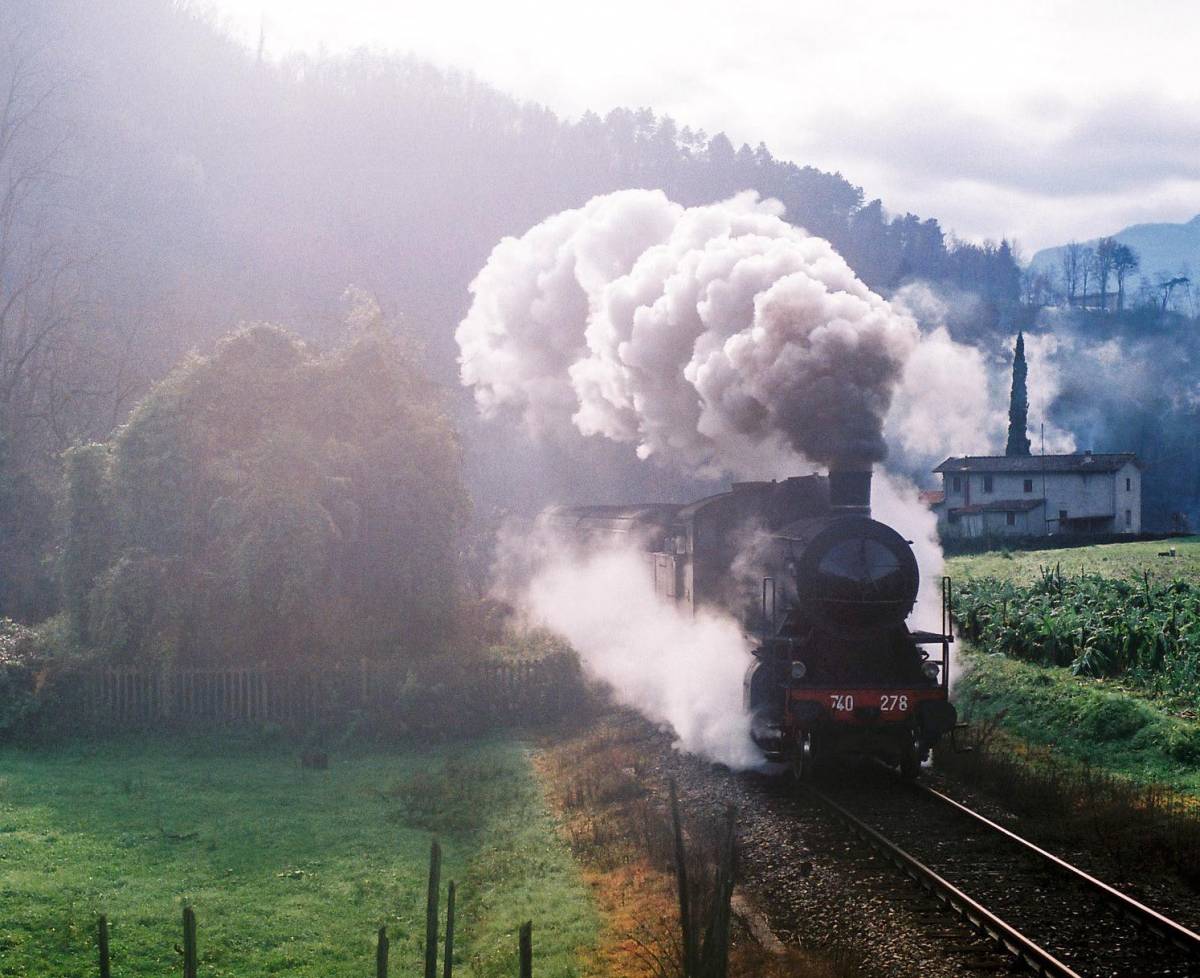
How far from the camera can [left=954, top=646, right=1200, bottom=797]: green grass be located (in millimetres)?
14305

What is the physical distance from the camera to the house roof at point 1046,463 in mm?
59531

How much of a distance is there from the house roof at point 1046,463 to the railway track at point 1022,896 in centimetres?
5289

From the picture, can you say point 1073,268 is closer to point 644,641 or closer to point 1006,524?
point 1006,524

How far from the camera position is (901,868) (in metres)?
10.1

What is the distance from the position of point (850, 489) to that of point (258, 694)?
10.6 m

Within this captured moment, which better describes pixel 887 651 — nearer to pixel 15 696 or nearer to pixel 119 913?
pixel 119 913

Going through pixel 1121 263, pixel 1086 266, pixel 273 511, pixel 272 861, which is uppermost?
pixel 1086 266

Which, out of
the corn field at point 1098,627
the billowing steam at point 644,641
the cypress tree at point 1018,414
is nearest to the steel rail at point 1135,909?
the billowing steam at point 644,641

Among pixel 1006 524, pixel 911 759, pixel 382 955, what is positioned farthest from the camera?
pixel 1006 524

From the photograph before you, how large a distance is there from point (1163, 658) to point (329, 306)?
7676 centimetres

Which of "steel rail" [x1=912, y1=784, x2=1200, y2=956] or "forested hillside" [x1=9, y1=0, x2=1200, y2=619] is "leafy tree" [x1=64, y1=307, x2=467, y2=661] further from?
"forested hillside" [x1=9, y1=0, x2=1200, y2=619]

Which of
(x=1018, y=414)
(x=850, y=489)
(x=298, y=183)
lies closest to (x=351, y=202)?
(x=298, y=183)

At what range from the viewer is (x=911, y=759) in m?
13.3

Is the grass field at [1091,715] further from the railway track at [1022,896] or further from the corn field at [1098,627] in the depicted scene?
the railway track at [1022,896]
